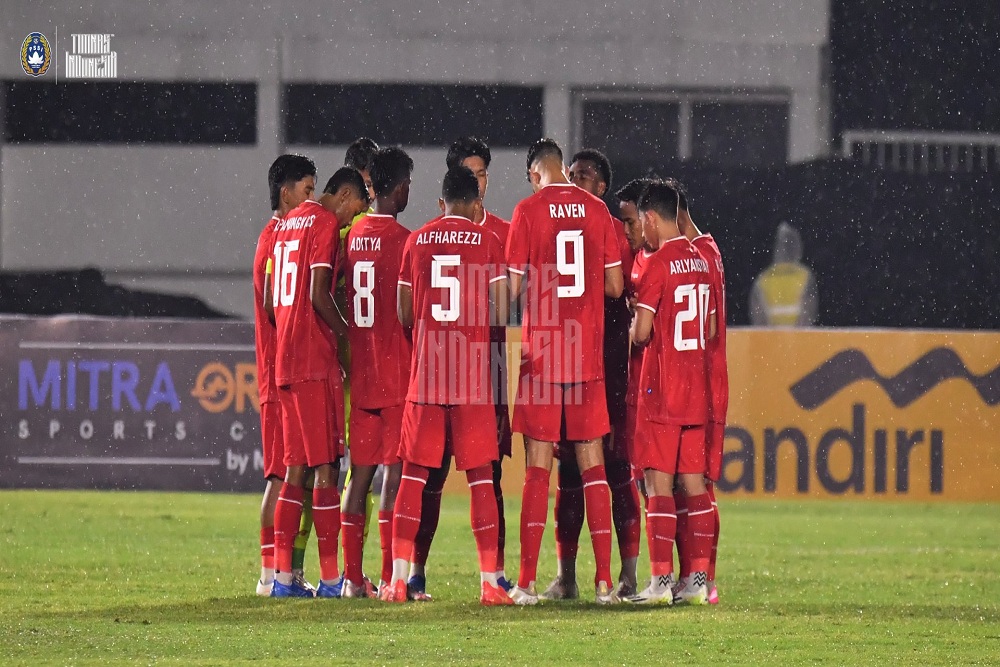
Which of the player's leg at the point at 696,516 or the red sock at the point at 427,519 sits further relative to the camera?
the red sock at the point at 427,519

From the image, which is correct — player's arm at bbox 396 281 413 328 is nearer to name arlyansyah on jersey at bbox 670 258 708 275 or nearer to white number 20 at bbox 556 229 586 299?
white number 20 at bbox 556 229 586 299

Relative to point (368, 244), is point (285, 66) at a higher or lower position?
higher

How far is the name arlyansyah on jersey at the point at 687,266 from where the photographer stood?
22.5 ft

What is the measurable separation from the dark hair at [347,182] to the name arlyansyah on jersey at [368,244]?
0.31 m

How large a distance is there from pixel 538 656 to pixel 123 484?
788 cm

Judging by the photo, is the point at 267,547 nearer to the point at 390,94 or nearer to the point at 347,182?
the point at 347,182

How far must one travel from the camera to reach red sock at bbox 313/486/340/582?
7.06 meters

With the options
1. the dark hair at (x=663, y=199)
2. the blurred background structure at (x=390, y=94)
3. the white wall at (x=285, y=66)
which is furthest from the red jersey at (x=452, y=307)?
the white wall at (x=285, y=66)

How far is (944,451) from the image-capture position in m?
12.4

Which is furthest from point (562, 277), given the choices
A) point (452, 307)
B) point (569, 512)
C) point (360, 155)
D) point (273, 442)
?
point (273, 442)

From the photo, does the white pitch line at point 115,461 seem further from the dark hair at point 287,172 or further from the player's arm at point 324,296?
the player's arm at point 324,296

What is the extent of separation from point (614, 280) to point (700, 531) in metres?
1.20

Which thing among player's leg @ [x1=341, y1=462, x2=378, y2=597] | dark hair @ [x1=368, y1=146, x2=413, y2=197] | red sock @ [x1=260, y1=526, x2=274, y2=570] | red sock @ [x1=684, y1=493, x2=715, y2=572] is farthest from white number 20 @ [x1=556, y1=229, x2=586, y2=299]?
red sock @ [x1=260, y1=526, x2=274, y2=570]

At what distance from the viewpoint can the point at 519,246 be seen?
6832 mm
